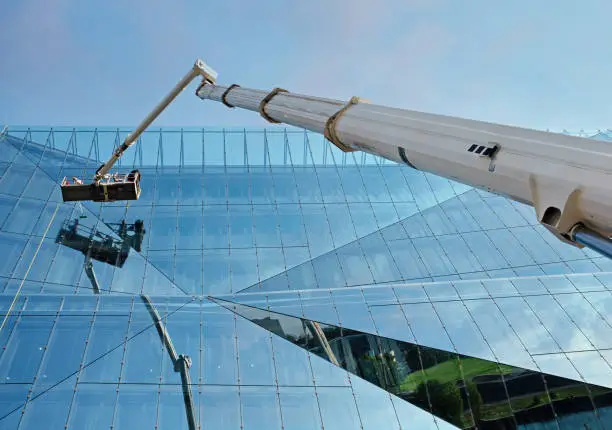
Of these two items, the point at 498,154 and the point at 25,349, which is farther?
the point at 25,349

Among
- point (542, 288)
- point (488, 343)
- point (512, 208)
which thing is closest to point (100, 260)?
point (488, 343)

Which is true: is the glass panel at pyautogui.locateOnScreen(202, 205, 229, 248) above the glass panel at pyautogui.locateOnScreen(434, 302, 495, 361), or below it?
above

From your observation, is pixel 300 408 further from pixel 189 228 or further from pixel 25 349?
pixel 189 228

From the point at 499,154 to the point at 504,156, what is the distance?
3.2 inches

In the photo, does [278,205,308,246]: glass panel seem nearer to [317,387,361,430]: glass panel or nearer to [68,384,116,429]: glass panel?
[317,387,361,430]: glass panel

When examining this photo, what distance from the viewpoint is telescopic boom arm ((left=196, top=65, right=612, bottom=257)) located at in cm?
563

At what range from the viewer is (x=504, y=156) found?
660cm

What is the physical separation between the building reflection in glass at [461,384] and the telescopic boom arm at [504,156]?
12.7 m

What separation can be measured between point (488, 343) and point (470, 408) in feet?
11.0

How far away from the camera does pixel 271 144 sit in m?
41.7

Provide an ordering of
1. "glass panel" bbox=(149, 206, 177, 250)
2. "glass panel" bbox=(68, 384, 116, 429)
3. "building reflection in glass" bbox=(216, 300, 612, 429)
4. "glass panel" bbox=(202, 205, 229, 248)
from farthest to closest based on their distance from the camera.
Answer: "glass panel" bbox=(202, 205, 229, 248) → "glass panel" bbox=(149, 206, 177, 250) → "building reflection in glass" bbox=(216, 300, 612, 429) → "glass panel" bbox=(68, 384, 116, 429)

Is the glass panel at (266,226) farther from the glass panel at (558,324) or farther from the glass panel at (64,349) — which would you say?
the glass panel at (558,324)

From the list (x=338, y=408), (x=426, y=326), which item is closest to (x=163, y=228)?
(x=426, y=326)

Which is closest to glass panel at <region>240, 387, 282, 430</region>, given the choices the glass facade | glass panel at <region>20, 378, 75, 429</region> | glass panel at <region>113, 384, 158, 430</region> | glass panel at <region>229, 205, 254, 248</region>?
the glass facade
